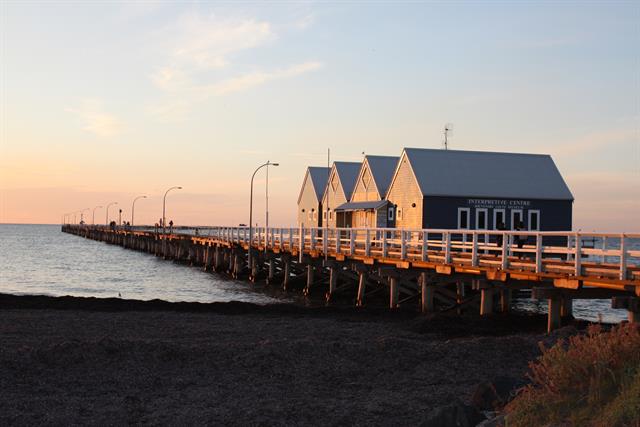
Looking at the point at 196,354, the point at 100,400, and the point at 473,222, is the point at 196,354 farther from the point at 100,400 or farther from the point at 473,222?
the point at 473,222

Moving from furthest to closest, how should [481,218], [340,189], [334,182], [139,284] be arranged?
[334,182] → [340,189] → [139,284] → [481,218]

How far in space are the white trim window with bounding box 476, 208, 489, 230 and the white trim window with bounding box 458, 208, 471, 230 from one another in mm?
570

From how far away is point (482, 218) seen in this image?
1665 inches

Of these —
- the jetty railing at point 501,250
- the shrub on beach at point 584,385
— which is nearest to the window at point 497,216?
the jetty railing at point 501,250

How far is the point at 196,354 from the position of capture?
14.5 meters

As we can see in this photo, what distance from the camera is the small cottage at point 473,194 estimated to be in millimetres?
41594

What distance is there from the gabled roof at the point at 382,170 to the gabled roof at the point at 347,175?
15.5 feet

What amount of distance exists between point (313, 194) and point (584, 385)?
55775 mm

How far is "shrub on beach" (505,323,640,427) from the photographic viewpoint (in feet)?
26.3

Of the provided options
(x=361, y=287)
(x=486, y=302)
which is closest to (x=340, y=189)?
(x=361, y=287)

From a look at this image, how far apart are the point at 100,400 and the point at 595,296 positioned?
38.9 feet

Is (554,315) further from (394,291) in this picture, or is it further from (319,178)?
(319,178)

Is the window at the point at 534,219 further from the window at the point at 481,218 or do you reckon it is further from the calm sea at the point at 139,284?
the calm sea at the point at 139,284

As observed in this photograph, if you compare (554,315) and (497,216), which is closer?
(554,315)
